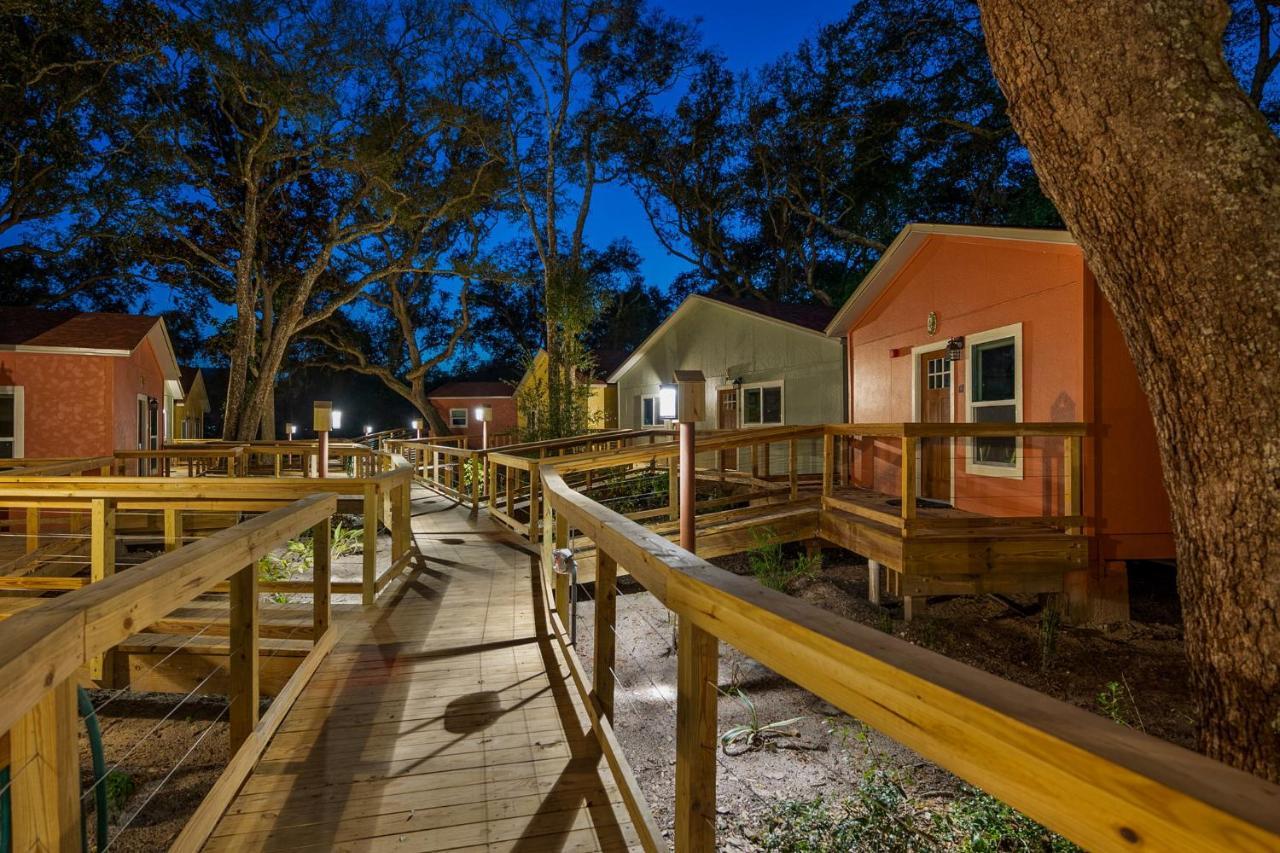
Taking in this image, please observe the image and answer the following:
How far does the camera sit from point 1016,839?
337 cm

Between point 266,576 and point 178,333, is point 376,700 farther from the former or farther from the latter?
point 178,333

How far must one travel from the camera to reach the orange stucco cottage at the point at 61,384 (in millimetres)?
11031

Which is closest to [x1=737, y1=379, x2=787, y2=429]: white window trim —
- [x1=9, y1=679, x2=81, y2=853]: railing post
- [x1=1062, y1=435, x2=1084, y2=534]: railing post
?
[x1=1062, y1=435, x2=1084, y2=534]: railing post

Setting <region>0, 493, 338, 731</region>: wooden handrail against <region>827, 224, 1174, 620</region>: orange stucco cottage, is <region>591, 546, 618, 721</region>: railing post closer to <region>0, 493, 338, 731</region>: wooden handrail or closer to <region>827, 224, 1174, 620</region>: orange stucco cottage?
<region>0, 493, 338, 731</region>: wooden handrail

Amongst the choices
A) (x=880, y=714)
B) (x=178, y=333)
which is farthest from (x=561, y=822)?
(x=178, y=333)

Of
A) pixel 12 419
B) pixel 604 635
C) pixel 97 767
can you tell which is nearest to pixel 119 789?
pixel 97 767

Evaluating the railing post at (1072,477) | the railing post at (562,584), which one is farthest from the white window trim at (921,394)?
the railing post at (562,584)

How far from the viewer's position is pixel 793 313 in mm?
12469

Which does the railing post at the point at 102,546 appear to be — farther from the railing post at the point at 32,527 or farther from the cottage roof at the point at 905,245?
the cottage roof at the point at 905,245

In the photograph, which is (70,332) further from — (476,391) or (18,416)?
(476,391)

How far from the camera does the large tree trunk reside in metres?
2.19

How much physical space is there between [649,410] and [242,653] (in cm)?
1463

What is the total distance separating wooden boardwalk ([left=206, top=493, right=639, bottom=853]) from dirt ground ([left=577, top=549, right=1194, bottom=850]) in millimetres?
1024

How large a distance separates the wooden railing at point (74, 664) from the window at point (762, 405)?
32.9 ft
